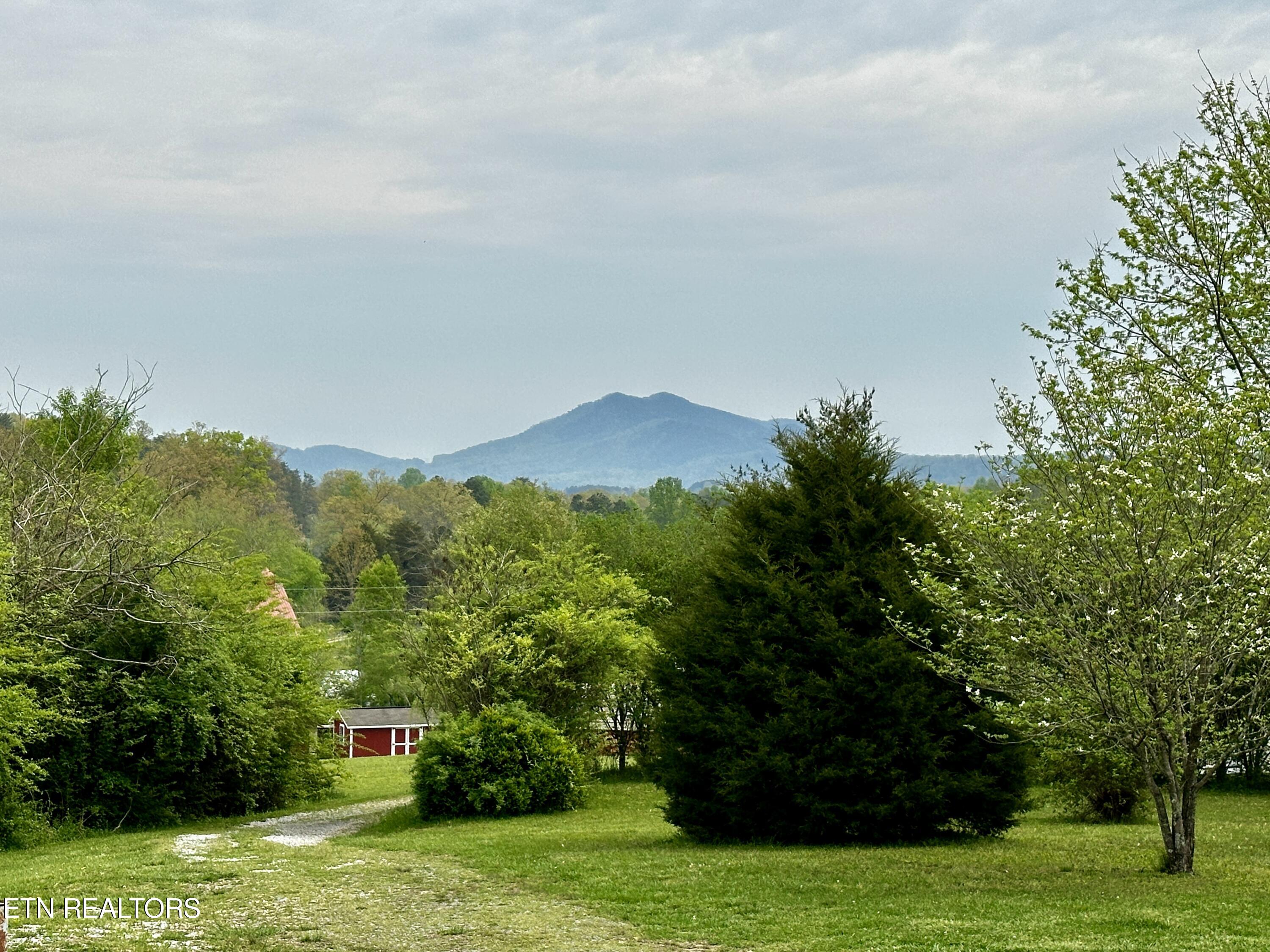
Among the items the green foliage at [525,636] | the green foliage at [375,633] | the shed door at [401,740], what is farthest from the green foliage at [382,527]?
the green foliage at [525,636]

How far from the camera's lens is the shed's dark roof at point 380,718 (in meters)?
55.5

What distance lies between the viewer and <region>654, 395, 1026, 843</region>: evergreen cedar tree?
15.6 m

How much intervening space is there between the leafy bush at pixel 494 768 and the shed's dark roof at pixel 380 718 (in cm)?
3224

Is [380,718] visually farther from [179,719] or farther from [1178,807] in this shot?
[1178,807]

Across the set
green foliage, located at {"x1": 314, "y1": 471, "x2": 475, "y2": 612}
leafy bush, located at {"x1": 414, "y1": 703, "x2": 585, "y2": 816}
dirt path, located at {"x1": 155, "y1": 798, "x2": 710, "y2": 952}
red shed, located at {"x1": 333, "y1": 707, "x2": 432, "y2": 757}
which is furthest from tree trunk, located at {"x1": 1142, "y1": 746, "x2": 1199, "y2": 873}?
green foliage, located at {"x1": 314, "y1": 471, "x2": 475, "y2": 612}

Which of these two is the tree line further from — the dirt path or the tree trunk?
the dirt path

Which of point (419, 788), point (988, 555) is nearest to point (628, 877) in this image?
point (988, 555)

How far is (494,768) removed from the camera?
23.4 metres

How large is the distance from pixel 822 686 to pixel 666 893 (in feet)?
15.2

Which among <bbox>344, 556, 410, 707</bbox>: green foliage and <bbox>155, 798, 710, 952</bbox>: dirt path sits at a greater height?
<bbox>344, 556, 410, 707</bbox>: green foliage

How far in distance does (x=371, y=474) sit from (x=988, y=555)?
11101 cm

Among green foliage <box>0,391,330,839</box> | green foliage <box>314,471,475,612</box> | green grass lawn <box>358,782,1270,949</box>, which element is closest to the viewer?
green grass lawn <box>358,782,1270,949</box>

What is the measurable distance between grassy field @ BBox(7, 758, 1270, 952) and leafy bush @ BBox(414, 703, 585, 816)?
4.83m

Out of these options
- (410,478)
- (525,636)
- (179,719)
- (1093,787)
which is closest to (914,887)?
(1093,787)
